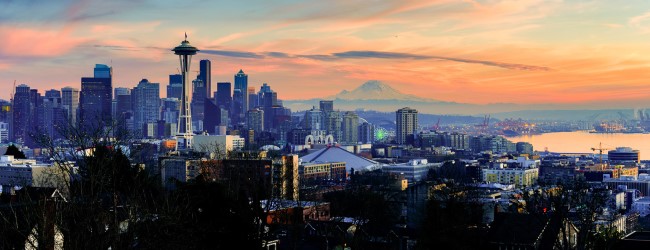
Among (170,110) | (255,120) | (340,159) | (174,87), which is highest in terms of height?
(174,87)

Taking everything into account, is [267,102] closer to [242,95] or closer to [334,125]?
[242,95]

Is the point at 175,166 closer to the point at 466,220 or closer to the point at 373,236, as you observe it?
the point at 373,236

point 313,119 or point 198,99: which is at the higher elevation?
point 198,99

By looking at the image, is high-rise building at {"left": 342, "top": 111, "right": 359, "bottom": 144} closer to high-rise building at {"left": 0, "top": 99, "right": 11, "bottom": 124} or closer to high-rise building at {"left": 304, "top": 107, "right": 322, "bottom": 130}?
high-rise building at {"left": 304, "top": 107, "right": 322, "bottom": 130}

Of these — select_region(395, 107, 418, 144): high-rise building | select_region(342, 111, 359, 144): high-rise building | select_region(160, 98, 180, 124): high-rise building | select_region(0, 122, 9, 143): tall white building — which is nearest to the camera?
select_region(0, 122, 9, 143): tall white building

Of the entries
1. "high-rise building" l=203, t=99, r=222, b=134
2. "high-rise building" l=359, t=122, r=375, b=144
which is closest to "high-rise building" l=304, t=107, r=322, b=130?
"high-rise building" l=359, t=122, r=375, b=144

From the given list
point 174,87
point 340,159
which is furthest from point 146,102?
point 340,159
